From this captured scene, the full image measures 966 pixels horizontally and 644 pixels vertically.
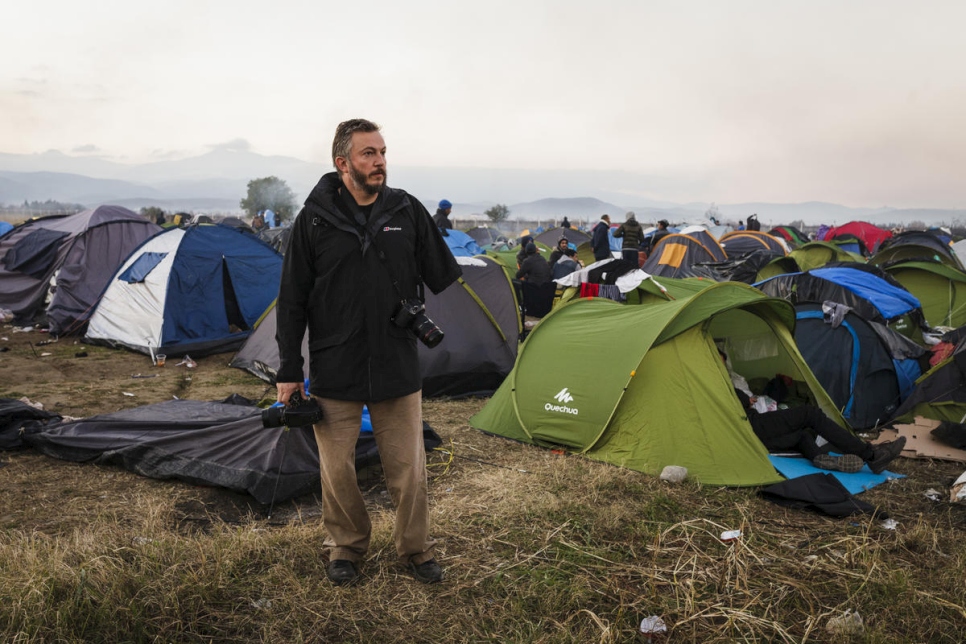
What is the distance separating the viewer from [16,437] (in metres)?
5.76

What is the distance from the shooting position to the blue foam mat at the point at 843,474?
546cm

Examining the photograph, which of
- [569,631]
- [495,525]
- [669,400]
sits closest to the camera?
[569,631]

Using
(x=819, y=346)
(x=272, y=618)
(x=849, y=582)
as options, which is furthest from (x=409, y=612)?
(x=819, y=346)

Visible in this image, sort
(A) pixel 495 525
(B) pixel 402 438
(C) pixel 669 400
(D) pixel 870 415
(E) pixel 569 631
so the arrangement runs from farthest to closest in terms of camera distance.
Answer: (D) pixel 870 415, (C) pixel 669 400, (A) pixel 495 525, (B) pixel 402 438, (E) pixel 569 631

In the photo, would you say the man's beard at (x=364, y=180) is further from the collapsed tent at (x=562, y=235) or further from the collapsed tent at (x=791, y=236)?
the collapsed tent at (x=791, y=236)

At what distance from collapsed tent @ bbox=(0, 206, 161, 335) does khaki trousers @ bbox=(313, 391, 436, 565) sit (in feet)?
33.5

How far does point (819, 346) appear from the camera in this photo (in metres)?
7.48

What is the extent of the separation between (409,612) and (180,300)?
841 centimetres

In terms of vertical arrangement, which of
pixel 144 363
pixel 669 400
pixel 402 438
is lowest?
pixel 144 363

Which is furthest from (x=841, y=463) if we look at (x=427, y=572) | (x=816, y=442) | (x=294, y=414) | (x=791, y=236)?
(x=791, y=236)

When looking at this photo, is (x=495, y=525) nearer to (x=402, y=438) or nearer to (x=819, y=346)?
(x=402, y=438)

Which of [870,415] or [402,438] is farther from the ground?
[402,438]

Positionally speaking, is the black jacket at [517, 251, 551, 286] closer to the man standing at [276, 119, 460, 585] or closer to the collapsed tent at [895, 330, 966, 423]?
the collapsed tent at [895, 330, 966, 423]

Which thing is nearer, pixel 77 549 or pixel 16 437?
pixel 77 549
